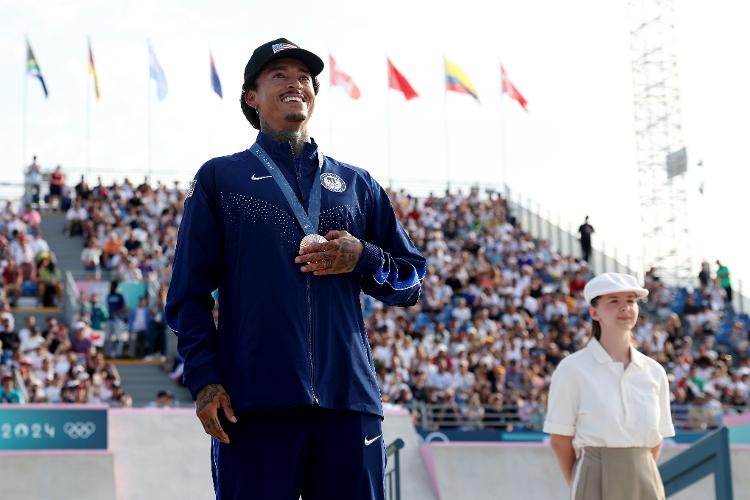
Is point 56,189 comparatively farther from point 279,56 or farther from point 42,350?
point 279,56

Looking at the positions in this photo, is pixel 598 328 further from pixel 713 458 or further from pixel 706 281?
pixel 706 281

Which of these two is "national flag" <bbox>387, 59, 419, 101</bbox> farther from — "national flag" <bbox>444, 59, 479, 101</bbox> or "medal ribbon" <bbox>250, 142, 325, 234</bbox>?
"medal ribbon" <bbox>250, 142, 325, 234</bbox>

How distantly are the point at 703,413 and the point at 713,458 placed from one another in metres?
16.0

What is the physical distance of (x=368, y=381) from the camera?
3893mm

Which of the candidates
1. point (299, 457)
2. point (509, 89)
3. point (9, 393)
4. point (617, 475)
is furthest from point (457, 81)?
point (299, 457)

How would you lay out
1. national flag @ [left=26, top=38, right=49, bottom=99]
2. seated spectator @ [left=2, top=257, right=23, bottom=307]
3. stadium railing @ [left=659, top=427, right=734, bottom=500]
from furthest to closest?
national flag @ [left=26, top=38, right=49, bottom=99], seated spectator @ [left=2, top=257, right=23, bottom=307], stadium railing @ [left=659, top=427, right=734, bottom=500]

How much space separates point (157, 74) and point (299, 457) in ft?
108

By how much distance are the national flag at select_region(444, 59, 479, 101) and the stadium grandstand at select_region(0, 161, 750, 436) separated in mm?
6527

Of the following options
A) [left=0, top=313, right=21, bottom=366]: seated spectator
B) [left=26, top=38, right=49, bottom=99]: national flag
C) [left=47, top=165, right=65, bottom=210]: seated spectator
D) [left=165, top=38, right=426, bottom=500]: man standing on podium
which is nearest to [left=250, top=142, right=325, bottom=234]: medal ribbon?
[left=165, top=38, right=426, bottom=500]: man standing on podium

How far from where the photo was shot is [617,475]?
216 inches

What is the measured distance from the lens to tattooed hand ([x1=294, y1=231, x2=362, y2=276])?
3.88 m

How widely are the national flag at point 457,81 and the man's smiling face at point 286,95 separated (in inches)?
1262

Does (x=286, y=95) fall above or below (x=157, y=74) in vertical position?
below

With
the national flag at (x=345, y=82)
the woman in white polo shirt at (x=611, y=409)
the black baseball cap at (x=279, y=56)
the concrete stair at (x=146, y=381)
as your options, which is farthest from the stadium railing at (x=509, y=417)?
the national flag at (x=345, y=82)
